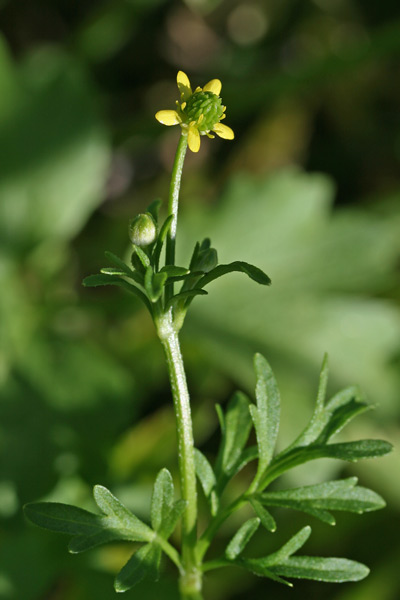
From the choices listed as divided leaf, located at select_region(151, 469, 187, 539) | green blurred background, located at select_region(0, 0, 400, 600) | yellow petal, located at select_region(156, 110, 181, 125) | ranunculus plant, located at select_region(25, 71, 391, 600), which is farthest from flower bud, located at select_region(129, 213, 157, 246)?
green blurred background, located at select_region(0, 0, 400, 600)

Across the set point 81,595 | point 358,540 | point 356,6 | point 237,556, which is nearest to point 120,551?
point 81,595

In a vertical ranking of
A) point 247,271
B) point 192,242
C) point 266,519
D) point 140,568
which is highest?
point 192,242

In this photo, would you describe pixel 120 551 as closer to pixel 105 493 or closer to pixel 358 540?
pixel 358 540

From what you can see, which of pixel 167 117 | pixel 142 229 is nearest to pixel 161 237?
pixel 142 229

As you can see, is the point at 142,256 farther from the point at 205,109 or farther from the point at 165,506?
the point at 165,506

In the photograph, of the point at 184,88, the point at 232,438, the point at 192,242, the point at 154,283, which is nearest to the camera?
the point at 154,283

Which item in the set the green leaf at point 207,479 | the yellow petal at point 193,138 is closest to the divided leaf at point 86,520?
the green leaf at point 207,479

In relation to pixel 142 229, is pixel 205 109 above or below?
above

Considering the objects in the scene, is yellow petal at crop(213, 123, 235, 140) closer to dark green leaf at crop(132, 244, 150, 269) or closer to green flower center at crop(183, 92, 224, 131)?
green flower center at crop(183, 92, 224, 131)
